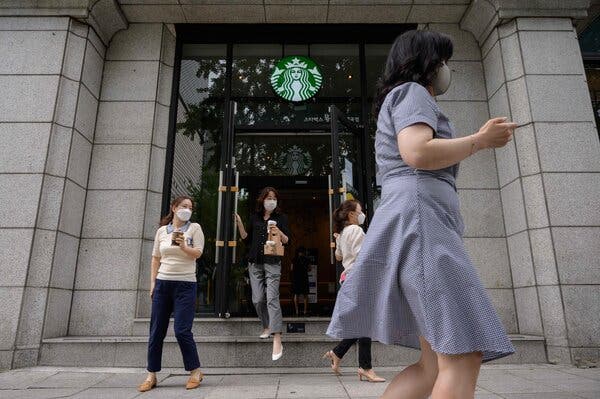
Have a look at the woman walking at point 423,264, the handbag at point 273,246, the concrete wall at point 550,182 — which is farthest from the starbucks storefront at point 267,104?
the woman walking at point 423,264

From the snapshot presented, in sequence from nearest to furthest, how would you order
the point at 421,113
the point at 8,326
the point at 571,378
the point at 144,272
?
the point at 421,113
the point at 571,378
the point at 8,326
the point at 144,272

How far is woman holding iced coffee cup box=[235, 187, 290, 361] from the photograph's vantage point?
209 inches

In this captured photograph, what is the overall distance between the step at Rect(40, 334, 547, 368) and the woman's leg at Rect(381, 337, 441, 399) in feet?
12.4

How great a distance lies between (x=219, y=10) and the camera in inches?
279

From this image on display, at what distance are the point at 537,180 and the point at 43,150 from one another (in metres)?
6.88

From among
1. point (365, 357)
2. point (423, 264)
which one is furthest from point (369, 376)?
point (423, 264)

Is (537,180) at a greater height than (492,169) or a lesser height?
lesser

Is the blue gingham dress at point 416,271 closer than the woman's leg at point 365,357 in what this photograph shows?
Yes

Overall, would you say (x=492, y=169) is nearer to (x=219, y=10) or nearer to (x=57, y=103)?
(x=219, y=10)

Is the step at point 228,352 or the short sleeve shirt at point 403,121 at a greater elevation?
the short sleeve shirt at point 403,121

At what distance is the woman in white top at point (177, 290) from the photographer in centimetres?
431

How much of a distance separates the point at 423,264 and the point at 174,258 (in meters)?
3.60

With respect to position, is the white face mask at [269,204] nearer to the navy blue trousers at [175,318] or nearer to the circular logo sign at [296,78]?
the navy blue trousers at [175,318]

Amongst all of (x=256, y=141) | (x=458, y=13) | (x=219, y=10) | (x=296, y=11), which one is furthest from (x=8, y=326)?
(x=458, y=13)
